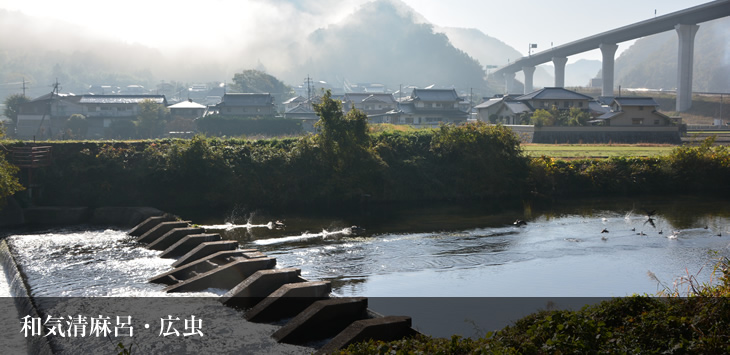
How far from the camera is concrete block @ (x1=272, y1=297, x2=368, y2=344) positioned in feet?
35.7

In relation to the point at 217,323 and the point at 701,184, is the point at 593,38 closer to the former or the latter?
the point at 701,184

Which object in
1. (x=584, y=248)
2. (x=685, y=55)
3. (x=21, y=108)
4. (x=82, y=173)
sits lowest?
(x=584, y=248)

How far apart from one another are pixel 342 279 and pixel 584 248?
32.8ft

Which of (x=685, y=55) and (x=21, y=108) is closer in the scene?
(x=21, y=108)

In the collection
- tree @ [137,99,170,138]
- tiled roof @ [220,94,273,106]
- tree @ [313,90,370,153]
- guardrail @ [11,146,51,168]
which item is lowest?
guardrail @ [11,146,51,168]

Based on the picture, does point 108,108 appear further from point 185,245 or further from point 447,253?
point 447,253

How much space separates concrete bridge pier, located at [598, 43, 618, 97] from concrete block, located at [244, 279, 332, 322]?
9863 centimetres

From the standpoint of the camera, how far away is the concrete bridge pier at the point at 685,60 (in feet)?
286

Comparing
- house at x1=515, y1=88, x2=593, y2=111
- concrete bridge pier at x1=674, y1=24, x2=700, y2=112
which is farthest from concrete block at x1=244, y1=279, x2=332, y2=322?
concrete bridge pier at x1=674, y1=24, x2=700, y2=112

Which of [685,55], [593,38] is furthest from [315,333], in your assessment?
[593,38]

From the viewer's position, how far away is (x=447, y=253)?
21391 millimetres

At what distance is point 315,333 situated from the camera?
36.0ft

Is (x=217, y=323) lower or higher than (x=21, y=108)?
lower

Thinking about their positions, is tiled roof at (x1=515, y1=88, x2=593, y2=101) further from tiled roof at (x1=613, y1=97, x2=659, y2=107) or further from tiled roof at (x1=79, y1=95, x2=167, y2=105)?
tiled roof at (x1=79, y1=95, x2=167, y2=105)
